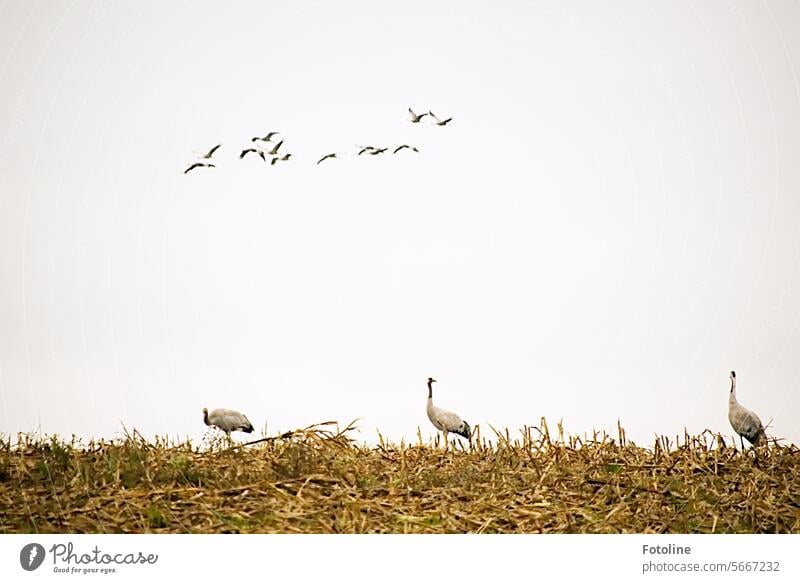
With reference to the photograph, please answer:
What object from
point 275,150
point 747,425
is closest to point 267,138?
point 275,150

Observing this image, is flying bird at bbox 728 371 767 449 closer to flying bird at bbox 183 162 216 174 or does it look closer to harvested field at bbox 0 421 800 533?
harvested field at bbox 0 421 800 533

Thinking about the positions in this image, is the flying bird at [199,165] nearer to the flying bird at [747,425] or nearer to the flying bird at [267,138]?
the flying bird at [267,138]

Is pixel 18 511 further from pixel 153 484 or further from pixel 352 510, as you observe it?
pixel 352 510

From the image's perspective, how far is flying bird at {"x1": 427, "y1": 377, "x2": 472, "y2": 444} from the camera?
11.8 metres

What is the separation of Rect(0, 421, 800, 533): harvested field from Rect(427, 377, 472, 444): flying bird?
13.1 inches

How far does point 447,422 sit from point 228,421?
227 cm

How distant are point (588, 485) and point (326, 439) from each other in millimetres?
2517

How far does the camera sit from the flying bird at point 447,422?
1178 cm
